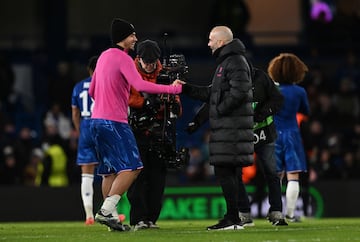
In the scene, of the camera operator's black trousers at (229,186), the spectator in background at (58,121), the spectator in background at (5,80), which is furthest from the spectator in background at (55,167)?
the camera operator's black trousers at (229,186)

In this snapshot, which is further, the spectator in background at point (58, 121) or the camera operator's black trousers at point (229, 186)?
the spectator in background at point (58, 121)

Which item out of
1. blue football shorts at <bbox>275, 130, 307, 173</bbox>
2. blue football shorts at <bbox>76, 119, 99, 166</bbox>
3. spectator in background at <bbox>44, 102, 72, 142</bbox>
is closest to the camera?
blue football shorts at <bbox>275, 130, 307, 173</bbox>

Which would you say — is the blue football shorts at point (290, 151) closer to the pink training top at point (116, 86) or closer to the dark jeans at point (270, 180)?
the dark jeans at point (270, 180)

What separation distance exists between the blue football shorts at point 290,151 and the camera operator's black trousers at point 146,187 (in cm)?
265

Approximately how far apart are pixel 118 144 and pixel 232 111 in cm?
131

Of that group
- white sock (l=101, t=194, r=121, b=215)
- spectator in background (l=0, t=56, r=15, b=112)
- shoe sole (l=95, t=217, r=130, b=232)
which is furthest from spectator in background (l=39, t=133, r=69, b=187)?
white sock (l=101, t=194, r=121, b=215)

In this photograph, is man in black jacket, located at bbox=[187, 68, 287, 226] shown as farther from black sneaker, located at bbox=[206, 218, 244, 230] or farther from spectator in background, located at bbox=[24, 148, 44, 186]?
spectator in background, located at bbox=[24, 148, 44, 186]

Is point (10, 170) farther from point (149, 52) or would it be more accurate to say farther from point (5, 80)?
point (149, 52)

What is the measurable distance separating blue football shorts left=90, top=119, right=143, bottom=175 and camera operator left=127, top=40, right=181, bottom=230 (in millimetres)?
764

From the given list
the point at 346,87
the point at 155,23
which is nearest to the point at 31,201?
the point at 346,87

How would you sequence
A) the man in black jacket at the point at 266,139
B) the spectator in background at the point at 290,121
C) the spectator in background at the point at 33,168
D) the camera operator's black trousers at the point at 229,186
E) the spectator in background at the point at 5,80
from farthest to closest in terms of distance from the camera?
the spectator in background at the point at 5,80 → the spectator in background at the point at 33,168 → the spectator in background at the point at 290,121 → the man in black jacket at the point at 266,139 → the camera operator's black trousers at the point at 229,186

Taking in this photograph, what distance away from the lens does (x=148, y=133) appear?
1573cm

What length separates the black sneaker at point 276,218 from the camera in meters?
16.5

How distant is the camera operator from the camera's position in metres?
15.6
